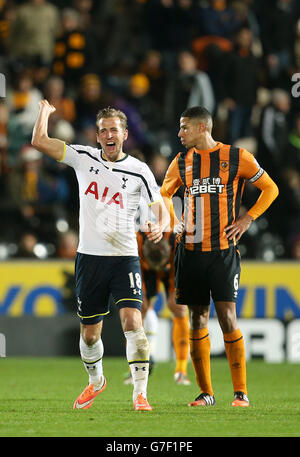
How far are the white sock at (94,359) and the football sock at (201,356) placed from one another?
0.75 metres

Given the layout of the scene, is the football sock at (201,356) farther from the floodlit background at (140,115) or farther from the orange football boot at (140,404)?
the floodlit background at (140,115)

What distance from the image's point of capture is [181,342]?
1041cm

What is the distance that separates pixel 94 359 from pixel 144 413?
869 millimetres

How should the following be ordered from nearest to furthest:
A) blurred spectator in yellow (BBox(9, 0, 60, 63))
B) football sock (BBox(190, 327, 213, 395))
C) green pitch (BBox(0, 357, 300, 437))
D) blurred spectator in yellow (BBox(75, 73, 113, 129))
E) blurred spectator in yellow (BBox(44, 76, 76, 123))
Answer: green pitch (BBox(0, 357, 300, 437)) → football sock (BBox(190, 327, 213, 395)) → blurred spectator in yellow (BBox(44, 76, 76, 123)) → blurred spectator in yellow (BBox(75, 73, 113, 129)) → blurred spectator in yellow (BBox(9, 0, 60, 63))

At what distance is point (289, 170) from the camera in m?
14.9

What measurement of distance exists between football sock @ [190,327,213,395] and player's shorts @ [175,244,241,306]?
277mm

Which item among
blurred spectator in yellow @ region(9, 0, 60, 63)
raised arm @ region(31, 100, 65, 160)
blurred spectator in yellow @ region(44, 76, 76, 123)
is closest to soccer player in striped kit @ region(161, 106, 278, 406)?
raised arm @ region(31, 100, 65, 160)

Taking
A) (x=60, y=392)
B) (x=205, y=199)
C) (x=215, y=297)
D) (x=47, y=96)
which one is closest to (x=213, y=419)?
(x=215, y=297)

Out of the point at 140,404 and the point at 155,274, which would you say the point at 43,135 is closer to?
the point at 140,404

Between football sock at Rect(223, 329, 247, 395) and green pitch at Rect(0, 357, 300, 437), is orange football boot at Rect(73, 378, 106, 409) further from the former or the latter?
football sock at Rect(223, 329, 247, 395)

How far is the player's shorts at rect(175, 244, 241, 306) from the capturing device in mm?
7762

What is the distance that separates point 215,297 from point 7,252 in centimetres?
695

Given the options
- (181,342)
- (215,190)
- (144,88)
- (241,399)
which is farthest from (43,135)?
(144,88)

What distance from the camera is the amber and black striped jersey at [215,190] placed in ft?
25.8
